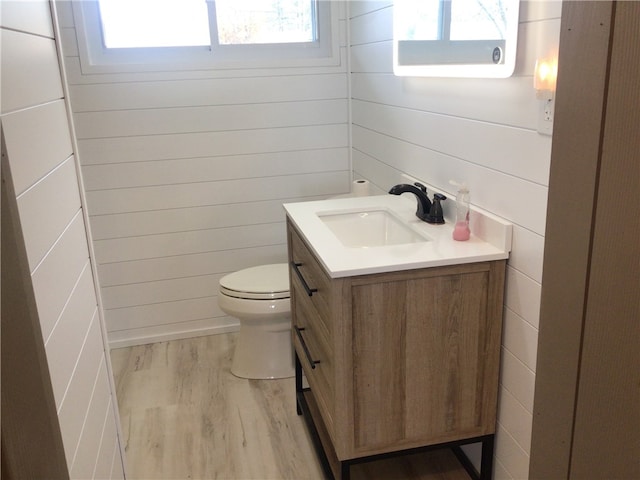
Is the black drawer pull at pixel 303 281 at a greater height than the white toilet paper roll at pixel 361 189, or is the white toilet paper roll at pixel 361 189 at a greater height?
the white toilet paper roll at pixel 361 189

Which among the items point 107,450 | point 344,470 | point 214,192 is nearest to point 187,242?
point 214,192

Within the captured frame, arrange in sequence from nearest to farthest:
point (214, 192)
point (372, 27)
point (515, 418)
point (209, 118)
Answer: point (515, 418), point (372, 27), point (209, 118), point (214, 192)

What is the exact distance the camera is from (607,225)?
1.98 feet

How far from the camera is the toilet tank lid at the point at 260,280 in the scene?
8.67 feet

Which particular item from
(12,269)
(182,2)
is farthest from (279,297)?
(12,269)

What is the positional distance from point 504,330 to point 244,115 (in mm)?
1815

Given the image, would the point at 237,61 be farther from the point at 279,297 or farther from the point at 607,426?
the point at 607,426

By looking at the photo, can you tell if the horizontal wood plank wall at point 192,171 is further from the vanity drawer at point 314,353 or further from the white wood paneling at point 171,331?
the vanity drawer at point 314,353

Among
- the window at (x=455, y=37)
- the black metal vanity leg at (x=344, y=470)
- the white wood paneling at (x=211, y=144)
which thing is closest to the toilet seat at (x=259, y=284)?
the white wood paneling at (x=211, y=144)

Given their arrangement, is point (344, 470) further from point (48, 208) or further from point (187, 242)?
point (187, 242)

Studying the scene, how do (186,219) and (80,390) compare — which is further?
(186,219)

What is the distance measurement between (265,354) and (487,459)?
3.99 feet

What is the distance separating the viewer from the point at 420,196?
200cm

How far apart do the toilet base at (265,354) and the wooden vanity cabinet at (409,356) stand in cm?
92
